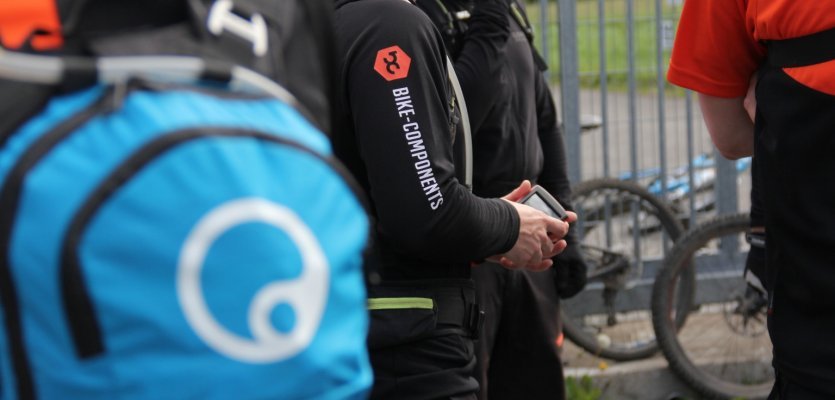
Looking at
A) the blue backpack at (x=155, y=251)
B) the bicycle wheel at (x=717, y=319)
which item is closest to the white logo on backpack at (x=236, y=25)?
the blue backpack at (x=155, y=251)

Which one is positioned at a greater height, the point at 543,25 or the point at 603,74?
the point at 543,25

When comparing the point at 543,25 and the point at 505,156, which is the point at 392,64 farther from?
the point at 543,25

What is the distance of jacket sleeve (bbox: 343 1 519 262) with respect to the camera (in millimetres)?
2229

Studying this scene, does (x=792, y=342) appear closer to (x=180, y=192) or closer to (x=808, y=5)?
(x=808, y=5)


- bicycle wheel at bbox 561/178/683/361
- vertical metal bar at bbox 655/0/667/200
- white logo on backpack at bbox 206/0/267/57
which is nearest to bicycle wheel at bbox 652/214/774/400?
bicycle wheel at bbox 561/178/683/361

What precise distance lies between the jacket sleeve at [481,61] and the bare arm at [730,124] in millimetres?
668

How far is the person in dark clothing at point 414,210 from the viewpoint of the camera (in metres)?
2.23

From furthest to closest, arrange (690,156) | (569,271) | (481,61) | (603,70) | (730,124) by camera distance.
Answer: (690,156) < (603,70) < (569,271) < (481,61) < (730,124)

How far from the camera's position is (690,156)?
220 inches

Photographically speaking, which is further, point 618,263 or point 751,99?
point 618,263

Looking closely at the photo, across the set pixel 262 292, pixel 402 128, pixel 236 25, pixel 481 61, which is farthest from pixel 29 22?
pixel 481 61

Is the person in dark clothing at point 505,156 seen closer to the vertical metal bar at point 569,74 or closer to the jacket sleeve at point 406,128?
the jacket sleeve at point 406,128

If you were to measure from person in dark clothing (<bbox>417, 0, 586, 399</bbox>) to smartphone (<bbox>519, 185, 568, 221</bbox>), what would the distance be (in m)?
0.41

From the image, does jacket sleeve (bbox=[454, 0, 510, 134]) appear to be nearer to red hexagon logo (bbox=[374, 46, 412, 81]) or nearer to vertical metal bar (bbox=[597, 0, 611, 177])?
red hexagon logo (bbox=[374, 46, 412, 81])
